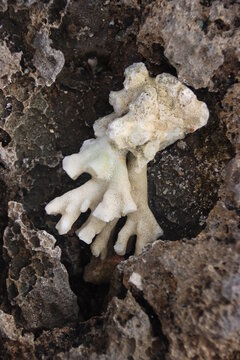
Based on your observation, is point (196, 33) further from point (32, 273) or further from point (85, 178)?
point (32, 273)

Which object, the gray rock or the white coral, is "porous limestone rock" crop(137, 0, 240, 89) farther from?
the gray rock

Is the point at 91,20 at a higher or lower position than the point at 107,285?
higher

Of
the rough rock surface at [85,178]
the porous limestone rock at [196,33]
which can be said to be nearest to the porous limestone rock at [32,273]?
the rough rock surface at [85,178]

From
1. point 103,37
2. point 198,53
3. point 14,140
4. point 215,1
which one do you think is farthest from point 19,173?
point 215,1

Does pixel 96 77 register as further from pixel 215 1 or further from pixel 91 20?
pixel 215 1

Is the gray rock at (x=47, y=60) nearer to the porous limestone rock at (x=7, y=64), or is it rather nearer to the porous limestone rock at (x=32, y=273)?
the porous limestone rock at (x=7, y=64)

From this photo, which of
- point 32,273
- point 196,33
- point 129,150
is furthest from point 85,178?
point 196,33

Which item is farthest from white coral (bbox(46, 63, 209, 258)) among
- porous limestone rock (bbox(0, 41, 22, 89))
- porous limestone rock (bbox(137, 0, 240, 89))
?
porous limestone rock (bbox(0, 41, 22, 89))

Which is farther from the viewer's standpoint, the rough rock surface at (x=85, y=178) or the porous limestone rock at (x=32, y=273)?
the porous limestone rock at (x=32, y=273)
